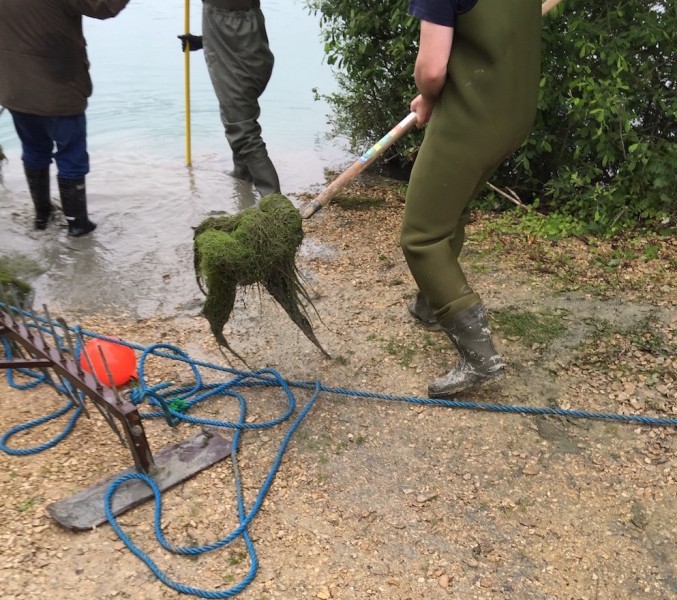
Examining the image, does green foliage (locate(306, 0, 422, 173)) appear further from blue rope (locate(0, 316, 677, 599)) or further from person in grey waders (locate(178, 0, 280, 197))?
blue rope (locate(0, 316, 677, 599))

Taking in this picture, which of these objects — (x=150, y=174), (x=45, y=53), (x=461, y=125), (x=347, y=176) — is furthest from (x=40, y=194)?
(x=461, y=125)

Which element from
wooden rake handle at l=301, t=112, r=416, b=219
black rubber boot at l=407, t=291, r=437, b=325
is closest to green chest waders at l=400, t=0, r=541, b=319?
wooden rake handle at l=301, t=112, r=416, b=219

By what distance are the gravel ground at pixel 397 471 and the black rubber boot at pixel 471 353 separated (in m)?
0.14

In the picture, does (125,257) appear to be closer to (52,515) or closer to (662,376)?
(52,515)

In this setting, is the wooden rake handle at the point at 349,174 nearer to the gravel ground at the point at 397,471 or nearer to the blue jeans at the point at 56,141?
the gravel ground at the point at 397,471

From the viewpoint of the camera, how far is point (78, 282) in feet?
14.8

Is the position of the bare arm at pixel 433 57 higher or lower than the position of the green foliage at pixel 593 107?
higher

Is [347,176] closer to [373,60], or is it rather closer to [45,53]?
[45,53]

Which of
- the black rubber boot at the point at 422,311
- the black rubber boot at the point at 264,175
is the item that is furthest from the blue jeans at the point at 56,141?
the black rubber boot at the point at 422,311

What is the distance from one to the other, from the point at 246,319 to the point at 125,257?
141cm

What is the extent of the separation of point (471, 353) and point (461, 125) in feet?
3.52

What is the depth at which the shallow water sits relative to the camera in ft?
14.9

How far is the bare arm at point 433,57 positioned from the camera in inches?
98.3

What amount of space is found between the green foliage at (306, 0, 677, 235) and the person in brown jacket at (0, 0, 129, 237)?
221cm
